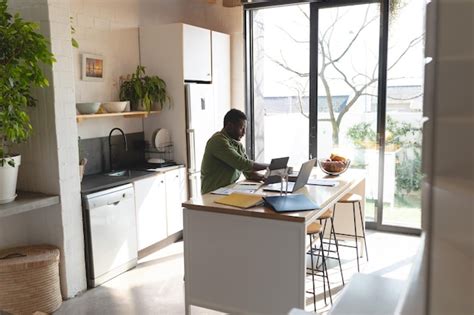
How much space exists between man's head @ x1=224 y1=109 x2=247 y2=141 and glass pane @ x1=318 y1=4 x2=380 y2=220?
2.04 metres

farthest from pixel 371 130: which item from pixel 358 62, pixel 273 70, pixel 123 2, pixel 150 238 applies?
pixel 123 2

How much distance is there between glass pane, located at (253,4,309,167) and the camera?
17.4ft

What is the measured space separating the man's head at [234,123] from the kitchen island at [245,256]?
0.65 meters

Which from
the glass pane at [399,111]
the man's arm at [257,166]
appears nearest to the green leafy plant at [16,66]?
the man's arm at [257,166]

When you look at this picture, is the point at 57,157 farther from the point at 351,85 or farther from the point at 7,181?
the point at 351,85

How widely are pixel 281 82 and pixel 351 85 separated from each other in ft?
2.94

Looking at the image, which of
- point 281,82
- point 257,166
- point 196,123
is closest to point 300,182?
point 257,166

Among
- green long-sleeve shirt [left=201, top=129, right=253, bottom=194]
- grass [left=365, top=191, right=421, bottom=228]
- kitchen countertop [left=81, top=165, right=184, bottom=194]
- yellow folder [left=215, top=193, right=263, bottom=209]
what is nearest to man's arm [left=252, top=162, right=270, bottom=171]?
green long-sleeve shirt [left=201, top=129, right=253, bottom=194]

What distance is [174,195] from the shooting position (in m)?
4.62

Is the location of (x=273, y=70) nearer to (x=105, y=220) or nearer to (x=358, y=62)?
(x=358, y=62)

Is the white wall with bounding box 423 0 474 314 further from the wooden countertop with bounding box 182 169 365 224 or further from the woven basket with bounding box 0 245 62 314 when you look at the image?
the woven basket with bounding box 0 245 62 314

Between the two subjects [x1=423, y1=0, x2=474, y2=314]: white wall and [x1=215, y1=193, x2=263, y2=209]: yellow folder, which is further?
[x1=215, y1=193, x2=263, y2=209]: yellow folder

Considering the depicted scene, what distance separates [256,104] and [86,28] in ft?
7.74

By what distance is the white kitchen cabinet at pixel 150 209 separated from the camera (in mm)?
4121
